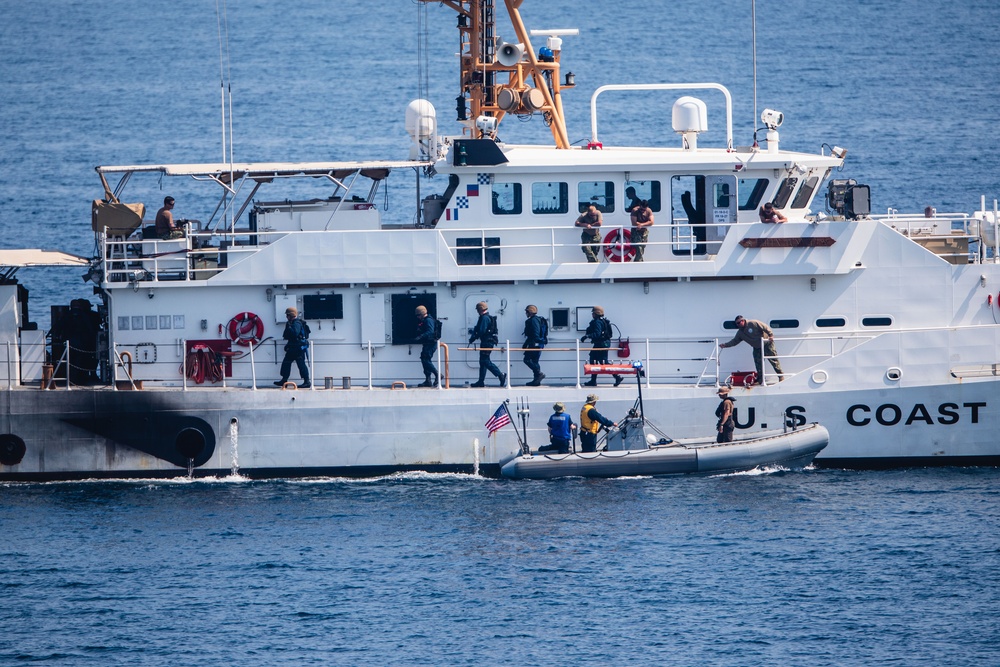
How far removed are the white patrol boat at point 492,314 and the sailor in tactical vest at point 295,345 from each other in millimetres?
252

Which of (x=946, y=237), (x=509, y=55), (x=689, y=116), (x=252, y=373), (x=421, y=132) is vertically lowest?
(x=252, y=373)

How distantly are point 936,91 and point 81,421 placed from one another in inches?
1755

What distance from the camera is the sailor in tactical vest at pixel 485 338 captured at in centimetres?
2503

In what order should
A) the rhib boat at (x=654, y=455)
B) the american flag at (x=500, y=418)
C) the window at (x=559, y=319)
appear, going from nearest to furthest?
1. the rhib boat at (x=654, y=455)
2. the american flag at (x=500, y=418)
3. the window at (x=559, y=319)

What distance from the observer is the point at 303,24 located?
77438mm

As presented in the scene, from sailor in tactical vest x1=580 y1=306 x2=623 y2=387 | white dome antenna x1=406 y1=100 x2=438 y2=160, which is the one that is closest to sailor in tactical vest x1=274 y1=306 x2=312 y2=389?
white dome antenna x1=406 y1=100 x2=438 y2=160

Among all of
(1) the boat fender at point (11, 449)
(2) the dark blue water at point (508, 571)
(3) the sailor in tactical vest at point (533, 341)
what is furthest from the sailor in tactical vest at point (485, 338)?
(1) the boat fender at point (11, 449)

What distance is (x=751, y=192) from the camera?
26.0 m

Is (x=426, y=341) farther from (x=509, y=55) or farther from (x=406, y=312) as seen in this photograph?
(x=509, y=55)

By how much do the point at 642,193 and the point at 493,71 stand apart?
131 inches

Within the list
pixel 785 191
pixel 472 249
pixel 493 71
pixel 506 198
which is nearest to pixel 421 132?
pixel 493 71

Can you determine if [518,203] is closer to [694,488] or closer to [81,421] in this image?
[694,488]

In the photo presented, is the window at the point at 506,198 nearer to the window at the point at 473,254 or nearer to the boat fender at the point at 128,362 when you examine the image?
the window at the point at 473,254

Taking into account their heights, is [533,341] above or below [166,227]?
below
